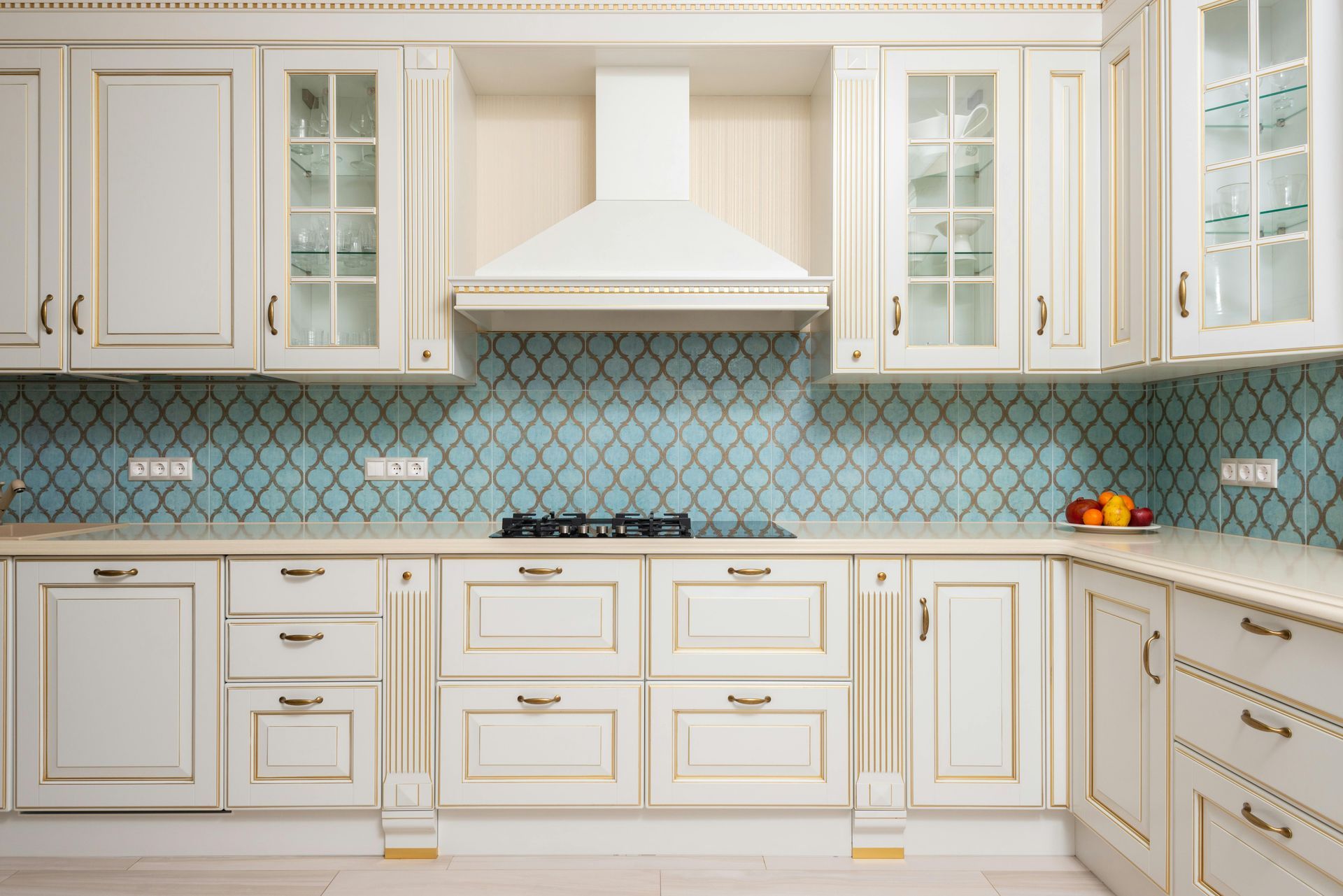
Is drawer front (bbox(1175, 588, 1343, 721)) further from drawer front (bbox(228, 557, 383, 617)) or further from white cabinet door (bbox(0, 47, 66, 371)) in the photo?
white cabinet door (bbox(0, 47, 66, 371))

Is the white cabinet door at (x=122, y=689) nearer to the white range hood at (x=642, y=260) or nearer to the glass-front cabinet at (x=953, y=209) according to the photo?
the white range hood at (x=642, y=260)

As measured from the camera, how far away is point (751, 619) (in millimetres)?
2277

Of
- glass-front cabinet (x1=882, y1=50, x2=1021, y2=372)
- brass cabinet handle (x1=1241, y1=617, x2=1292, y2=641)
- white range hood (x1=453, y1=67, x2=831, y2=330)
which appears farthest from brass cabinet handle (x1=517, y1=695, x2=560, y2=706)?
brass cabinet handle (x1=1241, y1=617, x2=1292, y2=641)

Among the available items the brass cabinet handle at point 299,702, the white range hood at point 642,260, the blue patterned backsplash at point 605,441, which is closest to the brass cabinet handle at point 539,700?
the brass cabinet handle at point 299,702

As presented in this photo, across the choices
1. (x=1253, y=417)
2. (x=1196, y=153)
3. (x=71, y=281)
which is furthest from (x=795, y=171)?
Result: (x=71, y=281)

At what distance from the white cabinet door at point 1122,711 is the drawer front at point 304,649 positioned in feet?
6.27

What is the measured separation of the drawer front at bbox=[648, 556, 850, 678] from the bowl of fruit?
0.83m

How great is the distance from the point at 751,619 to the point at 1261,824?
46.3 inches

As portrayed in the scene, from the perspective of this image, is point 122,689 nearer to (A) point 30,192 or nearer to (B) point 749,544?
(A) point 30,192

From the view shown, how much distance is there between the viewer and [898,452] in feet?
9.25

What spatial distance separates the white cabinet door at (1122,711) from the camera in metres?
1.85

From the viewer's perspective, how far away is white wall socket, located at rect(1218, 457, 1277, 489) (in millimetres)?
2268

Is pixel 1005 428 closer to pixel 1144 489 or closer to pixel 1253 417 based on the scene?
pixel 1144 489

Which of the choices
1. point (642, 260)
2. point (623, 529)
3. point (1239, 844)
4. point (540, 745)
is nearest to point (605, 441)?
point (623, 529)
